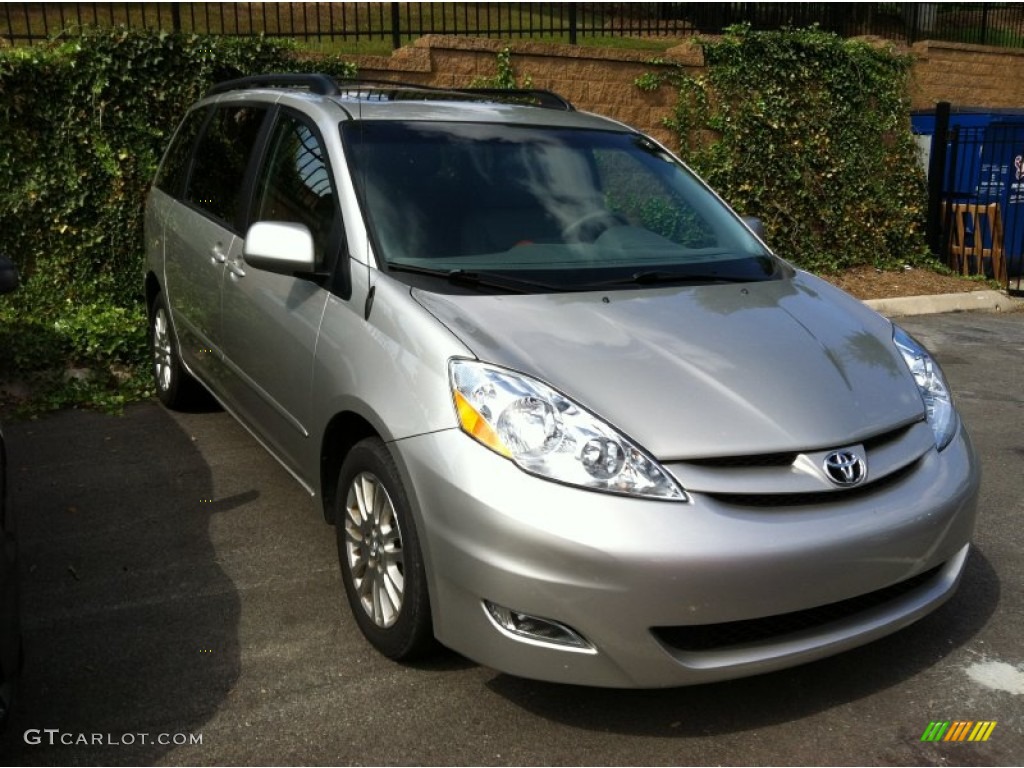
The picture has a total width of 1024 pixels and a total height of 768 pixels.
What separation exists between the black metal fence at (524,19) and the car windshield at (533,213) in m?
4.67

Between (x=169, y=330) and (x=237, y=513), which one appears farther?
(x=169, y=330)

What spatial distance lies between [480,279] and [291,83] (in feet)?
6.40

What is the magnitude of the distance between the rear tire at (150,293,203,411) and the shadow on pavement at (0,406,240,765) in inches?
12.3

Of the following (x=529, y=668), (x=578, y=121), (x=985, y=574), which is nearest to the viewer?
(x=529, y=668)

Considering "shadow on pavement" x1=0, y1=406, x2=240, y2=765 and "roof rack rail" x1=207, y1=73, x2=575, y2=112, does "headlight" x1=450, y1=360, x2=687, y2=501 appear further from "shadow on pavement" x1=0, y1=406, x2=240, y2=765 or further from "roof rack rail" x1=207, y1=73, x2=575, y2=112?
"roof rack rail" x1=207, y1=73, x2=575, y2=112

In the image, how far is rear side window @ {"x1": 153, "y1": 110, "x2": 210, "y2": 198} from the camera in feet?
18.5

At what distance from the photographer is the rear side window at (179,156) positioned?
5.62m

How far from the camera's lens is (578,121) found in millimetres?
4547

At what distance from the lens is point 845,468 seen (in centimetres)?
288

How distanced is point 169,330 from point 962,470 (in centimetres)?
413

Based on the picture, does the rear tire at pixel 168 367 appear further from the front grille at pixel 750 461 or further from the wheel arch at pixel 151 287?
the front grille at pixel 750 461

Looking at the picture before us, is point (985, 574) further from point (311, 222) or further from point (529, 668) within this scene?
point (311, 222)

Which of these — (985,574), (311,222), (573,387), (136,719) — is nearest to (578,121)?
(311,222)

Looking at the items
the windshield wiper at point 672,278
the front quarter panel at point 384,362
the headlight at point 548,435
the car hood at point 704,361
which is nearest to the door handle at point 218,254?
the front quarter panel at point 384,362
